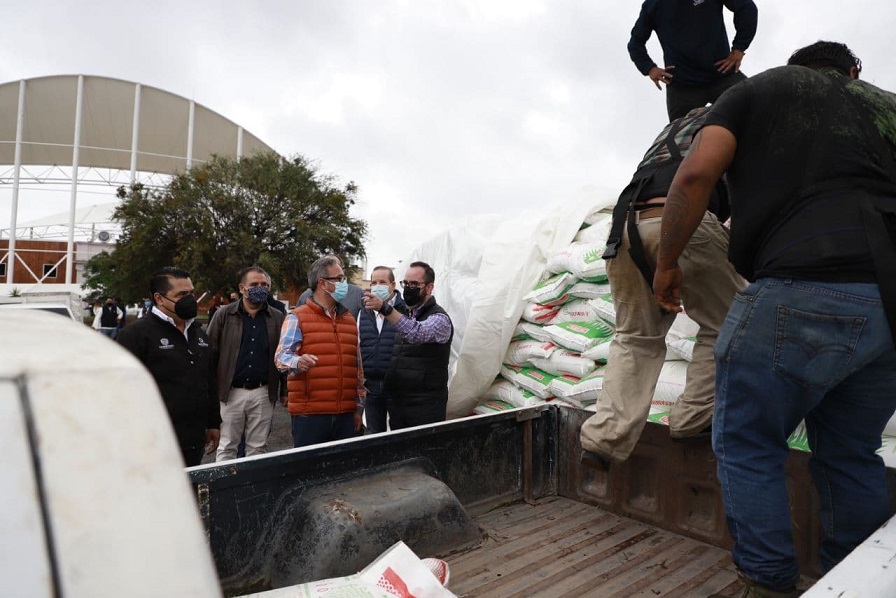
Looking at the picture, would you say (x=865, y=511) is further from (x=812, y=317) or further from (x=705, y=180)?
(x=705, y=180)

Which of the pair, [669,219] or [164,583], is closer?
[164,583]

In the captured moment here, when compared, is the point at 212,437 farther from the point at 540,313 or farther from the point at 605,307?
the point at 605,307

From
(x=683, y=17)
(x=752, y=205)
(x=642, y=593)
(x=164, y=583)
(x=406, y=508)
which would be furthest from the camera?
(x=683, y=17)

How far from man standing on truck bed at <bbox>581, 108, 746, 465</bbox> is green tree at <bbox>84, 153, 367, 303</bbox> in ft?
41.7

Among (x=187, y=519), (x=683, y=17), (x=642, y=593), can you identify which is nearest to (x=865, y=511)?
(x=642, y=593)

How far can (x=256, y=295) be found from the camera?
12.0ft

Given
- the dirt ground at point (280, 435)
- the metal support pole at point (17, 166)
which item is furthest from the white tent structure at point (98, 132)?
the dirt ground at point (280, 435)

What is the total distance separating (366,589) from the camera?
4.43 feet

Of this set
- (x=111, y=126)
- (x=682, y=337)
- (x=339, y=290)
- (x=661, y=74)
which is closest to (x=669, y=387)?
(x=682, y=337)

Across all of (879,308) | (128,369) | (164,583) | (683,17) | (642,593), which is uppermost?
(683,17)

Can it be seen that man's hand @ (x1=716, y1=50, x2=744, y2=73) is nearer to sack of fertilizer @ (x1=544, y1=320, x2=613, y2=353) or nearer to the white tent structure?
sack of fertilizer @ (x1=544, y1=320, x2=613, y2=353)

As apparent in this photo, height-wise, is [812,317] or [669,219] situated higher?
[669,219]

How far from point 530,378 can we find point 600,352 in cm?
60

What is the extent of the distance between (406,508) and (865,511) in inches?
52.8
